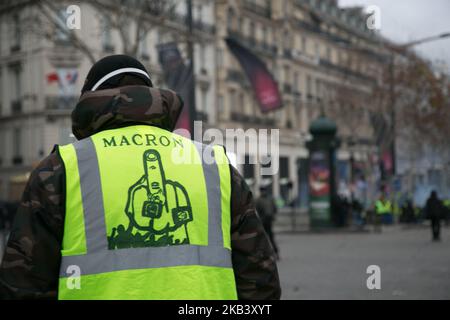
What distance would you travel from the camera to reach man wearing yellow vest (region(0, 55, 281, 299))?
262cm

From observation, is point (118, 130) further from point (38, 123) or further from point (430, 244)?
point (38, 123)

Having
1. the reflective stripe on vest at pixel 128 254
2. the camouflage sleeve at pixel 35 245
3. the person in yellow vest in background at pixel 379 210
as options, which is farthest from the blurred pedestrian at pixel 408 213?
the camouflage sleeve at pixel 35 245

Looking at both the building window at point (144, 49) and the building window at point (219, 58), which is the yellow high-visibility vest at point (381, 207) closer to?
the building window at point (144, 49)

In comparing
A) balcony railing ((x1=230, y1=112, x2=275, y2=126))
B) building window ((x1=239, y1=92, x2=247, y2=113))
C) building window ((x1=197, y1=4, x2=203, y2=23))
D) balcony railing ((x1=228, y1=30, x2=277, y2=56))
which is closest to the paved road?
building window ((x1=197, y1=4, x2=203, y2=23))

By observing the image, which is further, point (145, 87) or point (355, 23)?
point (355, 23)

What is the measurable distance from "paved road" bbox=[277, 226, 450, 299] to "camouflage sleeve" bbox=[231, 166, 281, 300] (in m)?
7.59

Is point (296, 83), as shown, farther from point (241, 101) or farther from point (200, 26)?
point (200, 26)

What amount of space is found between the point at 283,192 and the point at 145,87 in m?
56.9

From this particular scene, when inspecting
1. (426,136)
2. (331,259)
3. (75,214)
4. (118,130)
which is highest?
(426,136)

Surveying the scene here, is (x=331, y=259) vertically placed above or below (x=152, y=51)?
below

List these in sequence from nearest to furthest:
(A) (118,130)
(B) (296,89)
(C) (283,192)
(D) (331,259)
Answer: (A) (118,130), (D) (331,259), (C) (283,192), (B) (296,89)

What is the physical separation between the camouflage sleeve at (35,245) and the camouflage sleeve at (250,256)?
0.58 meters

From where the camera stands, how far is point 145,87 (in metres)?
2.90

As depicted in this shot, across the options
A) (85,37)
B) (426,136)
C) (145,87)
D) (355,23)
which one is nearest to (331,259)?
(145,87)
